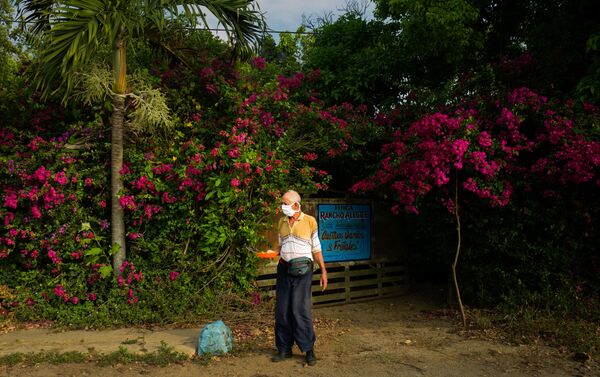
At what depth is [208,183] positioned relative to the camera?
7160mm

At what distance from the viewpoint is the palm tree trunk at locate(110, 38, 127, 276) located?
717cm

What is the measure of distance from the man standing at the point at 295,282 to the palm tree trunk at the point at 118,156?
2.71 metres

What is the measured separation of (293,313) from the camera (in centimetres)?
540

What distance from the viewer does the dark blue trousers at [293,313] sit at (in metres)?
5.41

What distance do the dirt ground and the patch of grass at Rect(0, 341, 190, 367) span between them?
0.09 metres

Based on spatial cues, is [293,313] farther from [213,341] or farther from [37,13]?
[37,13]

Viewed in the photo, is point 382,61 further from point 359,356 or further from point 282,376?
point 282,376

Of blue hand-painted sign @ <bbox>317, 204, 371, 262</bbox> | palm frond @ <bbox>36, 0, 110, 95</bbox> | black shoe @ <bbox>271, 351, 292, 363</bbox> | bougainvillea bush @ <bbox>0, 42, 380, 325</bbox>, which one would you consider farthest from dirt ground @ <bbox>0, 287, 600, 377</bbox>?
palm frond @ <bbox>36, 0, 110, 95</bbox>

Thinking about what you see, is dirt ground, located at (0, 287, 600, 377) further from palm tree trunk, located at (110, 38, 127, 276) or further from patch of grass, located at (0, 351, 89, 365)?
palm tree trunk, located at (110, 38, 127, 276)

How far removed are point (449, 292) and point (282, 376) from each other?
4.22 meters

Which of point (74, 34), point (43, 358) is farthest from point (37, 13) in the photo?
point (43, 358)

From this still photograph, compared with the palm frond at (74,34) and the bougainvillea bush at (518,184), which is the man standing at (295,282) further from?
the palm frond at (74,34)

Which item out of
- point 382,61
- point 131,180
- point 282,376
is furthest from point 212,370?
point 382,61

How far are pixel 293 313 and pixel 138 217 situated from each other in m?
2.96
